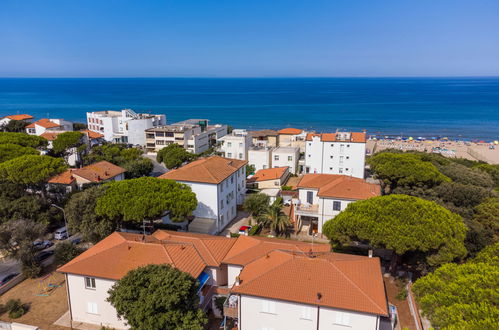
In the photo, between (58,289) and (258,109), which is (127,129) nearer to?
(58,289)

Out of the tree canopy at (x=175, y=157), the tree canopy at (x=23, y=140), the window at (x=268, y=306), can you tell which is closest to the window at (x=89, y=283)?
the window at (x=268, y=306)

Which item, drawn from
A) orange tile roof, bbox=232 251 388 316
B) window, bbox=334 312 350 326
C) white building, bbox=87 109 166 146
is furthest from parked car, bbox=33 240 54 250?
white building, bbox=87 109 166 146

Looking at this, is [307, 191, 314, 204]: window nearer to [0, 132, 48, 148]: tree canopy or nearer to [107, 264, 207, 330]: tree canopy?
[107, 264, 207, 330]: tree canopy

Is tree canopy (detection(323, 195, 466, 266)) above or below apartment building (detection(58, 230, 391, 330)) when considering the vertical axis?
above

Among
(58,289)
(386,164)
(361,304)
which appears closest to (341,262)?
(361,304)

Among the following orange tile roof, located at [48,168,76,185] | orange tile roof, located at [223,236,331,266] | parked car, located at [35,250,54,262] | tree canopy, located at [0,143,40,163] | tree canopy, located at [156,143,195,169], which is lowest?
parked car, located at [35,250,54,262]

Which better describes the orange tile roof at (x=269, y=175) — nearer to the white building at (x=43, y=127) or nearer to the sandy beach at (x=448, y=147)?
the sandy beach at (x=448, y=147)
